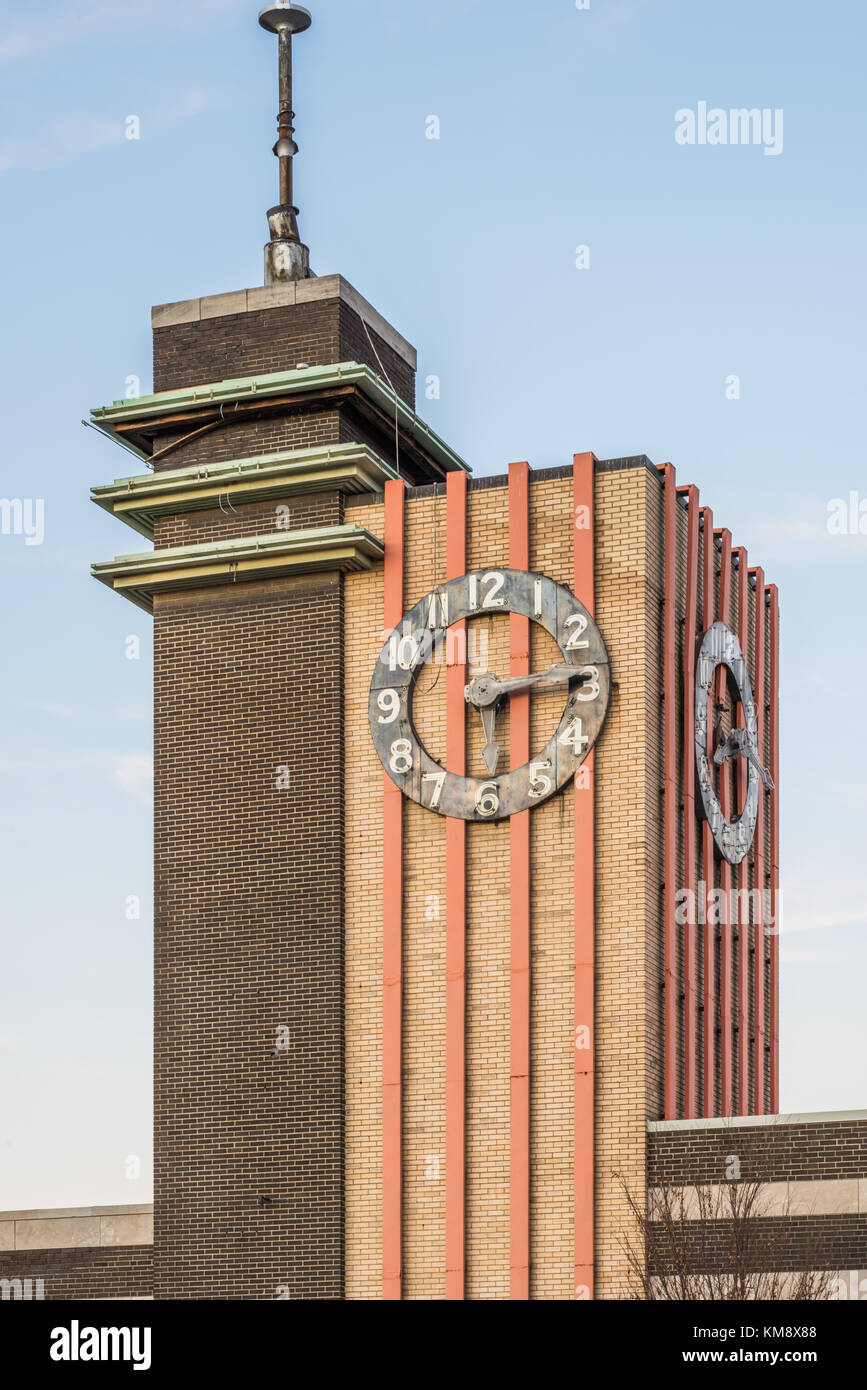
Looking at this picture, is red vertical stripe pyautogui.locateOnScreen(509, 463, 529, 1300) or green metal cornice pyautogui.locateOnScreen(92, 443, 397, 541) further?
green metal cornice pyautogui.locateOnScreen(92, 443, 397, 541)

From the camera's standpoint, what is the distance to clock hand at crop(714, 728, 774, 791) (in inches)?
1767

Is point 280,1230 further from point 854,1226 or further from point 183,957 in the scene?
point 854,1226

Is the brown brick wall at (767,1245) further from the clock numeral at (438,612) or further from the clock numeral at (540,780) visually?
the clock numeral at (438,612)

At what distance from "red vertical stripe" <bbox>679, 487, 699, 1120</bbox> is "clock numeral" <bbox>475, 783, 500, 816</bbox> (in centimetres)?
341

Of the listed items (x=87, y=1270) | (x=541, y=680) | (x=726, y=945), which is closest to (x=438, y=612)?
(x=541, y=680)

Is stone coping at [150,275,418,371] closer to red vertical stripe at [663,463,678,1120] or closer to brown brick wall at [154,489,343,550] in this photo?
brown brick wall at [154,489,343,550]

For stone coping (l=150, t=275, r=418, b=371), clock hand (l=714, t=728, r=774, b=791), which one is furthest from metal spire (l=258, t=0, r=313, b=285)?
clock hand (l=714, t=728, r=774, b=791)

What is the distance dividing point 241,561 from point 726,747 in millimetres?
9042

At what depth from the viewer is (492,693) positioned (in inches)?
1646

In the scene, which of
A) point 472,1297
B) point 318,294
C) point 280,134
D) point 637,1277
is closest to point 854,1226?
point 637,1277

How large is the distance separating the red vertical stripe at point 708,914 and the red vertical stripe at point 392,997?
512cm

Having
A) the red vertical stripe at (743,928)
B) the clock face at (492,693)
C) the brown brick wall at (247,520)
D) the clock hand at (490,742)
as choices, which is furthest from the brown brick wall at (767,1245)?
the brown brick wall at (247,520)

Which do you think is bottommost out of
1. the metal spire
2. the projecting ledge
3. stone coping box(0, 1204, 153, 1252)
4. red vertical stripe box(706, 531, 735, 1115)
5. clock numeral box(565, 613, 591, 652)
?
stone coping box(0, 1204, 153, 1252)

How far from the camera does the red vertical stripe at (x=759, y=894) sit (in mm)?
46625
